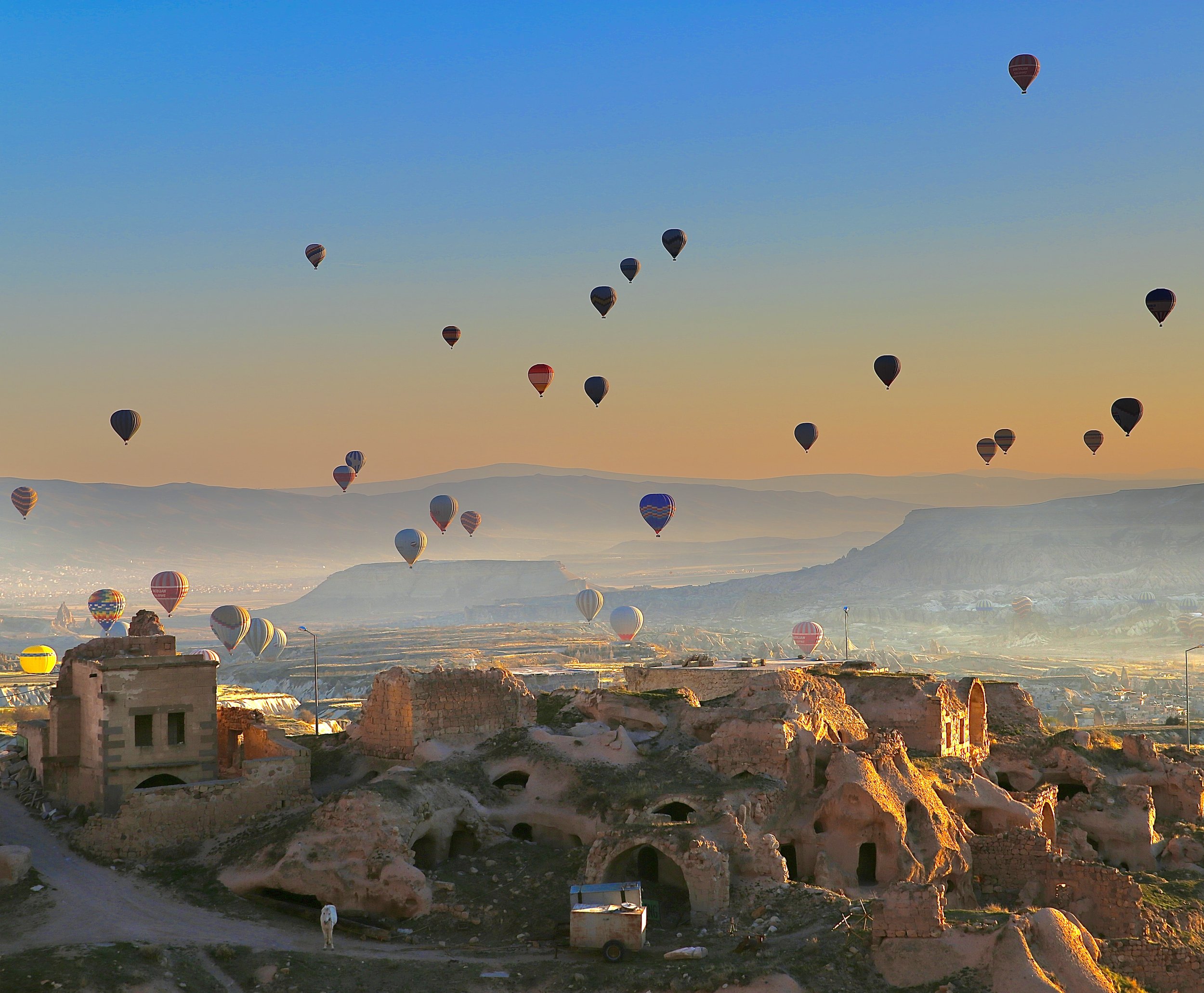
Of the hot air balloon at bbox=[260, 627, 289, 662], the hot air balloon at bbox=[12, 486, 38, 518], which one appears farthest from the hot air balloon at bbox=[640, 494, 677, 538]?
the hot air balloon at bbox=[260, 627, 289, 662]

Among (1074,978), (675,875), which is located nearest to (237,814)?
(675,875)

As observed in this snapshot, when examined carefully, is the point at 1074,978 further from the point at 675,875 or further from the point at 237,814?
the point at 237,814

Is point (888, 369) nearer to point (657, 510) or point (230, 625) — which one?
point (657, 510)

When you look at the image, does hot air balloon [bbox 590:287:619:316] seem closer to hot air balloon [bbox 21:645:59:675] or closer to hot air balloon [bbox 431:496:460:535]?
hot air balloon [bbox 431:496:460:535]

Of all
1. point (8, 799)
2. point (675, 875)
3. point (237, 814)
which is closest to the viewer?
point (675, 875)

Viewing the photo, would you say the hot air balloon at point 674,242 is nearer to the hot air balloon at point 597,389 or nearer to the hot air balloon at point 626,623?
the hot air balloon at point 597,389

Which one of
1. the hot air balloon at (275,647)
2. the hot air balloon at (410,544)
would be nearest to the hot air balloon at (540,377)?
the hot air balloon at (410,544)

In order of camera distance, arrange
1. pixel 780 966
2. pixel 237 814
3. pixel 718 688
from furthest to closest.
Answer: pixel 718 688 < pixel 237 814 < pixel 780 966

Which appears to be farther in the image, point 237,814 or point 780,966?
point 237,814
